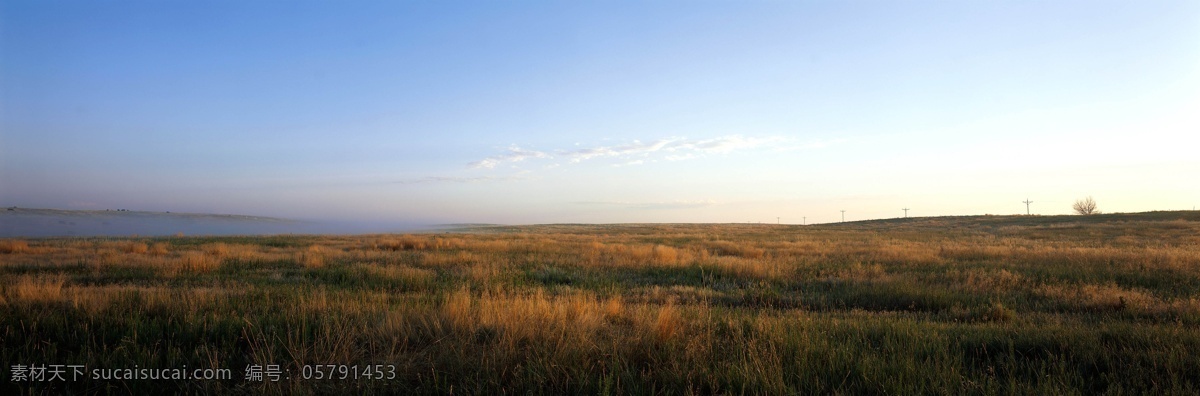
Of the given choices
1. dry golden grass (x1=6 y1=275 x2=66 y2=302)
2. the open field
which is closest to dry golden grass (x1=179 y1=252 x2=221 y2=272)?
the open field

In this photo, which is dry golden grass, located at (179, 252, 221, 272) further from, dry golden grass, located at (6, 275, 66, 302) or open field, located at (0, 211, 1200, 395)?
dry golden grass, located at (6, 275, 66, 302)

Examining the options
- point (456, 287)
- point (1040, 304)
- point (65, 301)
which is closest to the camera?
point (65, 301)

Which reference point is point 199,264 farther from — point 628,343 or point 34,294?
point 628,343

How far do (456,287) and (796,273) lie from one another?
849cm

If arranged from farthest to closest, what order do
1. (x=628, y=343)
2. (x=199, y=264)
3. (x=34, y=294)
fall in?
1. (x=199, y=264)
2. (x=34, y=294)
3. (x=628, y=343)

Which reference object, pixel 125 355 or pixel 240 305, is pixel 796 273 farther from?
pixel 125 355

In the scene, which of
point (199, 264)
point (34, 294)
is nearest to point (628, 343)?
point (34, 294)

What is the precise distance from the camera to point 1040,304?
8586mm

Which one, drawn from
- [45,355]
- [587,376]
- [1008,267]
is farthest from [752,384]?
[1008,267]

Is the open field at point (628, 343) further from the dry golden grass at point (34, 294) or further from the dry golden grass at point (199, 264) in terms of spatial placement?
the dry golden grass at point (199, 264)

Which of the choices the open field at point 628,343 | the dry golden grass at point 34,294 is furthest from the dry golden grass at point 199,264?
the dry golden grass at point 34,294

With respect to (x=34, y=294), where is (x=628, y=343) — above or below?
below

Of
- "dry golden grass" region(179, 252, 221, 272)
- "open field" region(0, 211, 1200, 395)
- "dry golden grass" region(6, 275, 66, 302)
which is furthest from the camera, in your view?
"dry golden grass" region(179, 252, 221, 272)

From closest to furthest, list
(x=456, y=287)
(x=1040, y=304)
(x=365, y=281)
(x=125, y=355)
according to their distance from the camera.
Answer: (x=125, y=355) < (x=1040, y=304) < (x=456, y=287) < (x=365, y=281)
